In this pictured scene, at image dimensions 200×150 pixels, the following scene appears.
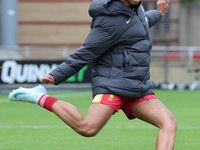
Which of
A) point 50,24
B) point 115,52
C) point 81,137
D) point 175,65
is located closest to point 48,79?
point 115,52

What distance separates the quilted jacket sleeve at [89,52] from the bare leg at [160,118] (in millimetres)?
722

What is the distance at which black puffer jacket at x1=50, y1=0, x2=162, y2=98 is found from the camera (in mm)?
3926

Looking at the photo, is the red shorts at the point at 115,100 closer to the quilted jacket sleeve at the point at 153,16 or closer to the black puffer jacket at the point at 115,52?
the black puffer jacket at the point at 115,52

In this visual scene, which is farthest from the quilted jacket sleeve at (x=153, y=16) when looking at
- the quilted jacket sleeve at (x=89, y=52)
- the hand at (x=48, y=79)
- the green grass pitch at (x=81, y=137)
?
the green grass pitch at (x=81, y=137)

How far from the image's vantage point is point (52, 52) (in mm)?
19750

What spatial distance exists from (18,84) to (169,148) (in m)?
12.7

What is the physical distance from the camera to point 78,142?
615cm

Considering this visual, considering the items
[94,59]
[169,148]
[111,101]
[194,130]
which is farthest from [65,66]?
[194,130]

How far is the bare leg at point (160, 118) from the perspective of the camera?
12.8ft

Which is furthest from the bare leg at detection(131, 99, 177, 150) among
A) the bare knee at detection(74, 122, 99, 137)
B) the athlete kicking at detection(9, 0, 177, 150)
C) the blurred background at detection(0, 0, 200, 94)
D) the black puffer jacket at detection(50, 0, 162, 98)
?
the blurred background at detection(0, 0, 200, 94)

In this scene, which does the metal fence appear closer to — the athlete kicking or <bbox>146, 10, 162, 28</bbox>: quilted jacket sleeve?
<bbox>146, 10, 162, 28</bbox>: quilted jacket sleeve

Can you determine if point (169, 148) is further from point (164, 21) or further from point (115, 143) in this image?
point (164, 21)

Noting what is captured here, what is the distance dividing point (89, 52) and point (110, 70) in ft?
0.92

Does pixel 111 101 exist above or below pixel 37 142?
above
